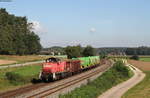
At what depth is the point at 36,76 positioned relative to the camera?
165 feet

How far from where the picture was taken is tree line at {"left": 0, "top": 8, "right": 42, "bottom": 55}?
134663 mm

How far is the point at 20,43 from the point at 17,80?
342 ft

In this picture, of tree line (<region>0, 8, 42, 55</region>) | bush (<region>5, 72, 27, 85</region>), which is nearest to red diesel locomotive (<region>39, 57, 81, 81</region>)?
bush (<region>5, 72, 27, 85</region>)

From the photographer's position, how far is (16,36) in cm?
14900

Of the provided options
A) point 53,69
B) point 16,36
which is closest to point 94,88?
point 53,69

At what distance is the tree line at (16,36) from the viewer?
442 feet

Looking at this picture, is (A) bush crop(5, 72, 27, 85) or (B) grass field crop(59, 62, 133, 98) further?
(A) bush crop(5, 72, 27, 85)

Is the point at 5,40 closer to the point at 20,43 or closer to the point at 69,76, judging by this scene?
the point at 20,43

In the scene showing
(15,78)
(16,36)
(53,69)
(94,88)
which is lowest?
(94,88)

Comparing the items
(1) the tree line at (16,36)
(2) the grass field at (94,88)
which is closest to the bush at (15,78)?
(2) the grass field at (94,88)

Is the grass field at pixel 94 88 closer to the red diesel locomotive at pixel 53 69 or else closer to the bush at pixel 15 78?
the red diesel locomotive at pixel 53 69

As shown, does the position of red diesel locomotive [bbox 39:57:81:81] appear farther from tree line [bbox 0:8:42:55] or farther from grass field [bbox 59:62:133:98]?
tree line [bbox 0:8:42:55]

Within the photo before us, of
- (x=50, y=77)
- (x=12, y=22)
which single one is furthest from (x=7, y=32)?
(x=50, y=77)

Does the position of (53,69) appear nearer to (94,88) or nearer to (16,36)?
(94,88)
